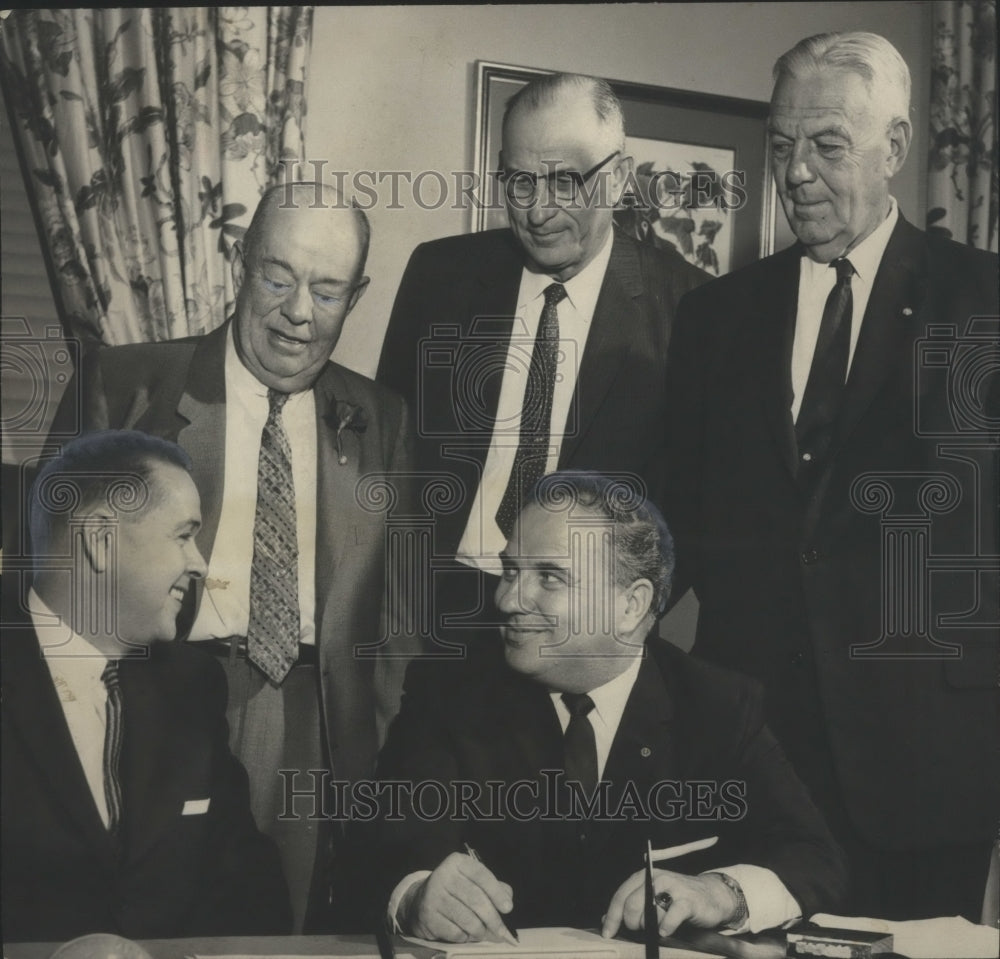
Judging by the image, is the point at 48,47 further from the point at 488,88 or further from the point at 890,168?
the point at 890,168

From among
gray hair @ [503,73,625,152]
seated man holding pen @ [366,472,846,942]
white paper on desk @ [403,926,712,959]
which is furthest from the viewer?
gray hair @ [503,73,625,152]

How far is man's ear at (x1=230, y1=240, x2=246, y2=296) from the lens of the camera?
2783 millimetres

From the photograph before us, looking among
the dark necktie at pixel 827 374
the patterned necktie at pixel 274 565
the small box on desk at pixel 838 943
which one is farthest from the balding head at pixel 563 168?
the small box on desk at pixel 838 943

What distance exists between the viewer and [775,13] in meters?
2.88

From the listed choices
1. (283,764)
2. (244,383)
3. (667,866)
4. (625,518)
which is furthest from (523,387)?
(667,866)

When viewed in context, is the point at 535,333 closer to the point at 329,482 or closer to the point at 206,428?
the point at 329,482

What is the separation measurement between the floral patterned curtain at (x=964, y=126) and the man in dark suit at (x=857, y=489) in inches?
4.0

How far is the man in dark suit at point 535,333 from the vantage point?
275cm

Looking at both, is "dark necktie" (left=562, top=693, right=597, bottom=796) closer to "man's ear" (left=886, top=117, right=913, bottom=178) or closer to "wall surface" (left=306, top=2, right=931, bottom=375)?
"wall surface" (left=306, top=2, right=931, bottom=375)

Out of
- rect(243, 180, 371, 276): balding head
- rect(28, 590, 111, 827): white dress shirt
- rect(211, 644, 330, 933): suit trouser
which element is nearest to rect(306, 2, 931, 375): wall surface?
rect(243, 180, 371, 276): balding head

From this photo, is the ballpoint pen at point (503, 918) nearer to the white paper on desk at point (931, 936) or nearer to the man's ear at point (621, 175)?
the white paper on desk at point (931, 936)

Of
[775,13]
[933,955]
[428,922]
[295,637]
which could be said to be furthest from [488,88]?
[933,955]

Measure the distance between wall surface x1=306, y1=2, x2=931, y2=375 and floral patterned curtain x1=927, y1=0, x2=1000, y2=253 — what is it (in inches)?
1.3

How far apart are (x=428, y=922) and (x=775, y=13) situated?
2.03m
